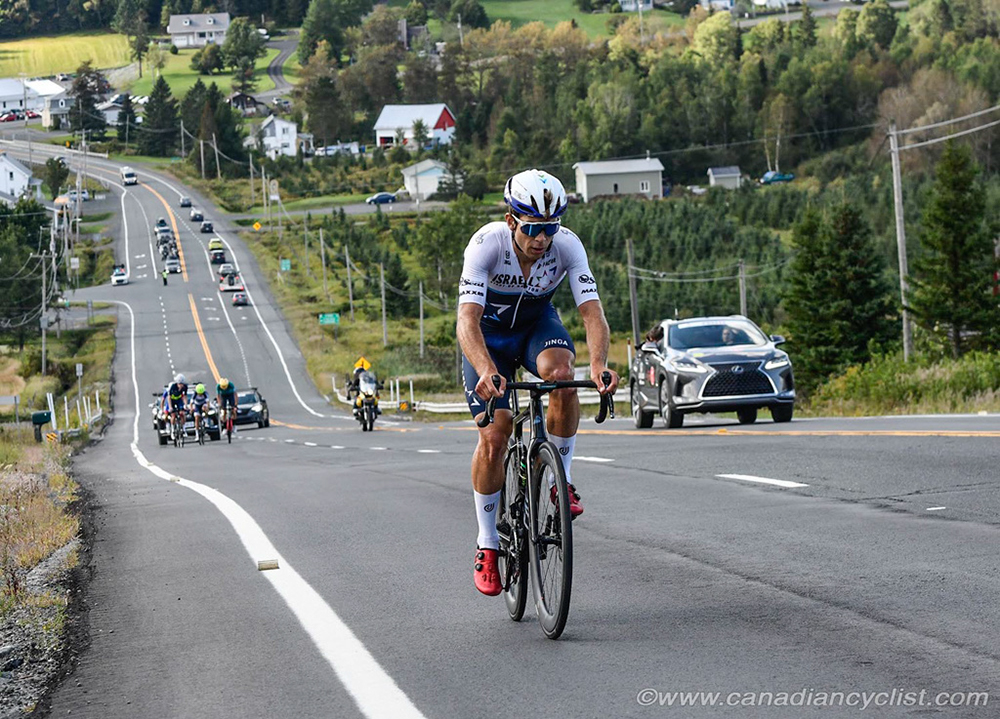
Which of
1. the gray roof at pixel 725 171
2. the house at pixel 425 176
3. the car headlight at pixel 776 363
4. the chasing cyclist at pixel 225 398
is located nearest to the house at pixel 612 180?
the gray roof at pixel 725 171

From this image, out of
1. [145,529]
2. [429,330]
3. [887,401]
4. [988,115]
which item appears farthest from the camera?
[988,115]

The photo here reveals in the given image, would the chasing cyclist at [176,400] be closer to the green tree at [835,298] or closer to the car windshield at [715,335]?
the car windshield at [715,335]

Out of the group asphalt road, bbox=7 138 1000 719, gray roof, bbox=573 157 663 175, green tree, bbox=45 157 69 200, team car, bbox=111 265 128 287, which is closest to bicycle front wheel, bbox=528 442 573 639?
asphalt road, bbox=7 138 1000 719

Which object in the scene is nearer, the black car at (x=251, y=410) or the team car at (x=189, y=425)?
the team car at (x=189, y=425)

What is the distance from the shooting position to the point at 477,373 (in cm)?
702

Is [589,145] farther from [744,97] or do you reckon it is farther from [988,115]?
[988,115]

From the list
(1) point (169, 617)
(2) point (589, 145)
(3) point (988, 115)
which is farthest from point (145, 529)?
(2) point (589, 145)

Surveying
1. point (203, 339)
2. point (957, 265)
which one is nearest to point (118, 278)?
point (203, 339)

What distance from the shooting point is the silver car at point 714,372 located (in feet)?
70.8

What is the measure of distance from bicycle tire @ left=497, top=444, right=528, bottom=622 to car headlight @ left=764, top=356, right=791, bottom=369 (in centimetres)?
1494

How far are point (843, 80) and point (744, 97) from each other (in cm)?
1238

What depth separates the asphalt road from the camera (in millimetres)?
5688

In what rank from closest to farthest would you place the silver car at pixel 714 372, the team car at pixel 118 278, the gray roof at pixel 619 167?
1. the silver car at pixel 714 372
2. the team car at pixel 118 278
3. the gray roof at pixel 619 167

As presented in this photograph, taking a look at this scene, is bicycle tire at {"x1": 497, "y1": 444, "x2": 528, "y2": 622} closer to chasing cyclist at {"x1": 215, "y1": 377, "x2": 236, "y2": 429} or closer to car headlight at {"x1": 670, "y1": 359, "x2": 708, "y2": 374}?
car headlight at {"x1": 670, "y1": 359, "x2": 708, "y2": 374}
